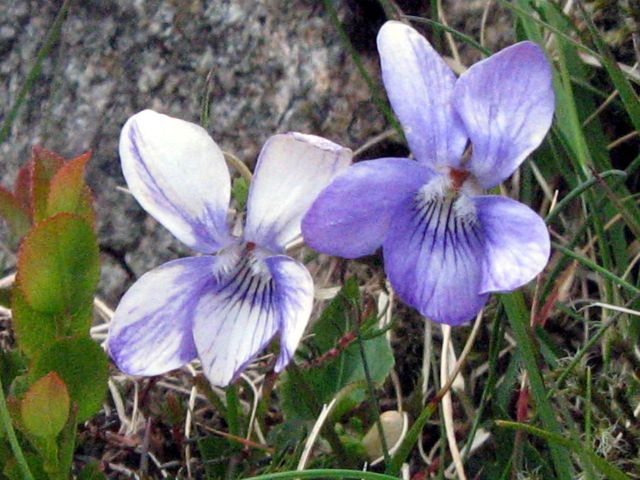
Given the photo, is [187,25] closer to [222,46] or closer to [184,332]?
[222,46]

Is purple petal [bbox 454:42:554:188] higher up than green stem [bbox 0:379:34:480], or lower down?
higher up

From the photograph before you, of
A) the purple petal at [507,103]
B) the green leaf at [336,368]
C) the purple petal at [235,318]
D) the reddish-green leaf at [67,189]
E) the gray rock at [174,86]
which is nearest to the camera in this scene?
the purple petal at [507,103]

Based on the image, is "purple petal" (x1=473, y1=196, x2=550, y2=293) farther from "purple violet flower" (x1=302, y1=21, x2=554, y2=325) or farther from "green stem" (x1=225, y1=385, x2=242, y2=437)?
"green stem" (x1=225, y1=385, x2=242, y2=437)

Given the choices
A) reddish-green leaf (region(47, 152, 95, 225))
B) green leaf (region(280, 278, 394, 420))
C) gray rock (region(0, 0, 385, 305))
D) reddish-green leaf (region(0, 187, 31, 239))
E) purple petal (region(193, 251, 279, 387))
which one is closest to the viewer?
purple petal (region(193, 251, 279, 387))

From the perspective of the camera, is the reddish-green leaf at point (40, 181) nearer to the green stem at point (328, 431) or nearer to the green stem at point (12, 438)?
the green stem at point (12, 438)

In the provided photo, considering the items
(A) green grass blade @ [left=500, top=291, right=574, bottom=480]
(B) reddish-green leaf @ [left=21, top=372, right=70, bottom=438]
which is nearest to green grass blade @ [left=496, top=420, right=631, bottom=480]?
(A) green grass blade @ [left=500, top=291, right=574, bottom=480]

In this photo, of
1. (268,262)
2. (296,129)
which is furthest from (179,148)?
(296,129)

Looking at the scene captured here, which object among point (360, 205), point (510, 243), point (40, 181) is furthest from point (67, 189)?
point (510, 243)

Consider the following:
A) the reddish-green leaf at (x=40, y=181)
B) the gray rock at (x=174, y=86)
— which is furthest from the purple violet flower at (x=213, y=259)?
the gray rock at (x=174, y=86)
